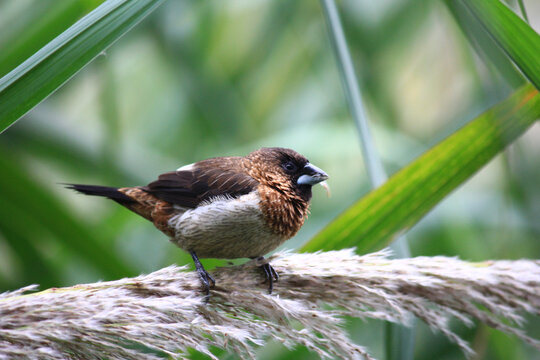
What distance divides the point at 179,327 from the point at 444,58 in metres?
2.73

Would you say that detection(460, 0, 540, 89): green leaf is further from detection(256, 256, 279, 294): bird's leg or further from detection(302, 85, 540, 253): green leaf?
detection(256, 256, 279, 294): bird's leg

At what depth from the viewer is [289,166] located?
1.70 metres

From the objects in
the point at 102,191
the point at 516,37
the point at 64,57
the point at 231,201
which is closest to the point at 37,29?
the point at 102,191

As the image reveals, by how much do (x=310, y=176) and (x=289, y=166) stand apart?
0.08 meters

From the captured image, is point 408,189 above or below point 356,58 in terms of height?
below

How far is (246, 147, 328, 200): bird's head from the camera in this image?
1670 millimetres

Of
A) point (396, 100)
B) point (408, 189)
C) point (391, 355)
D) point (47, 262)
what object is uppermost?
point (396, 100)

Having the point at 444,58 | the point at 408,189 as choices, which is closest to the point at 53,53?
the point at 408,189

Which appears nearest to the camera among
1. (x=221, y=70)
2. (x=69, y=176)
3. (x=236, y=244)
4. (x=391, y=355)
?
(x=391, y=355)

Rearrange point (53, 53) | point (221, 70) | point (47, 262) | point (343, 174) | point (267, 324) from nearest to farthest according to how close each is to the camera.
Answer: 1. point (53, 53)
2. point (267, 324)
3. point (47, 262)
4. point (221, 70)
5. point (343, 174)

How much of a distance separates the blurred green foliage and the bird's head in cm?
49

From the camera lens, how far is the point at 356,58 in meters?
2.61

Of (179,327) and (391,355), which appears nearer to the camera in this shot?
(179,327)

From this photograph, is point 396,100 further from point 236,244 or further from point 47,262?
point 47,262
